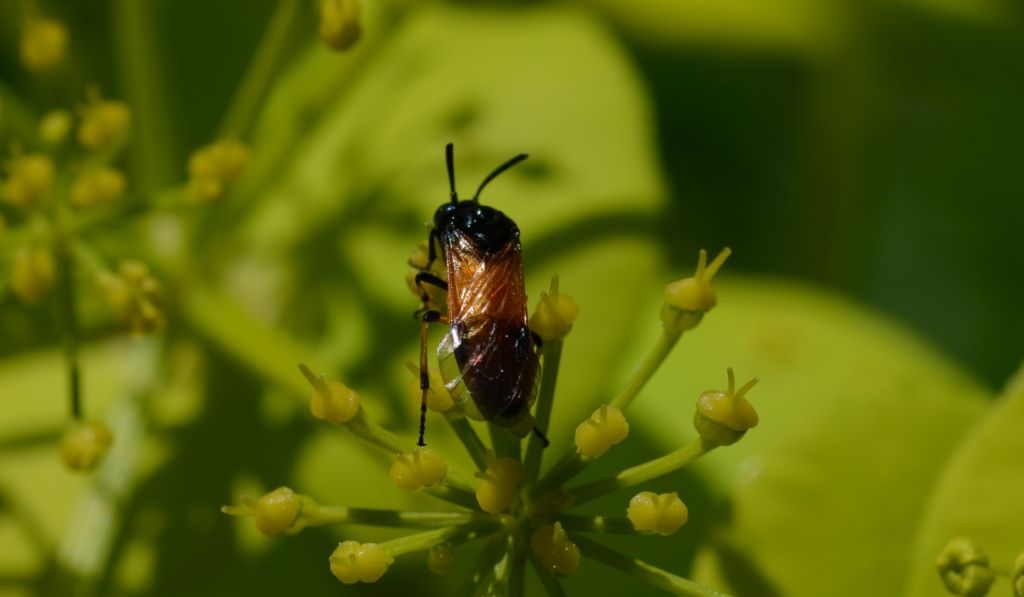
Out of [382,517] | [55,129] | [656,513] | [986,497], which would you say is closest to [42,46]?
[55,129]

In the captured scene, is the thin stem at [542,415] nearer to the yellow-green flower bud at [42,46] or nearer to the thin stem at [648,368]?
the thin stem at [648,368]

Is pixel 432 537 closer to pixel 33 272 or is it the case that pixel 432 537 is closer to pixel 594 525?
pixel 594 525

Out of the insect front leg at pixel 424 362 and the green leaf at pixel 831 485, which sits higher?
the insect front leg at pixel 424 362

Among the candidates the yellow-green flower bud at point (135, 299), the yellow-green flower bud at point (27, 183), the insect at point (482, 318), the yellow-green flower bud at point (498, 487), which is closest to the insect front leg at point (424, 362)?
the insect at point (482, 318)

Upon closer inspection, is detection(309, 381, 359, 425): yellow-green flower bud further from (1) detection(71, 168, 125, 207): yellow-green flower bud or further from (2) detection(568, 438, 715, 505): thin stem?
(1) detection(71, 168, 125, 207): yellow-green flower bud

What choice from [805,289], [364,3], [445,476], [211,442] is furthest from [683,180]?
[445,476]

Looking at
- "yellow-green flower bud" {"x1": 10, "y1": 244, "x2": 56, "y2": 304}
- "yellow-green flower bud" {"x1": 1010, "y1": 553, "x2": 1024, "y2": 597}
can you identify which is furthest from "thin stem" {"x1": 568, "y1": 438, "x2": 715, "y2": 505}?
"yellow-green flower bud" {"x1": 10, "y1": 244, "x2": 56, "y2": 304}
